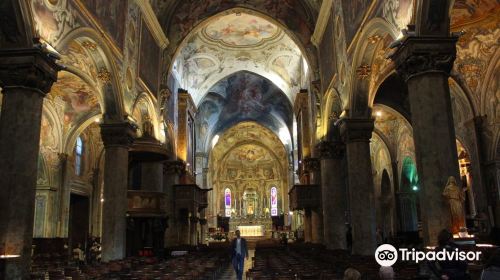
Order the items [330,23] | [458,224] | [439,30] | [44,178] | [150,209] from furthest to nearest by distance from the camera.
Answer: [44,178], [330,23], [150,209], [439,30], [458,224]

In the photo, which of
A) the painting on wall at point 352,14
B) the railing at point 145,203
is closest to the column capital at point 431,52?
the painting on wall at point 352,14

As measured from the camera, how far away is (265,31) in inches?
1190

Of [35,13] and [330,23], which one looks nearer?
[35,13]

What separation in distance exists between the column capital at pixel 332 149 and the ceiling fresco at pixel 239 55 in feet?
31.1

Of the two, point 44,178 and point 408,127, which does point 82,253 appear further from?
point 408,127

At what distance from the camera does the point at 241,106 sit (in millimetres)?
41594

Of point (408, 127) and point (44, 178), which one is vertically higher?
point (408, 127)

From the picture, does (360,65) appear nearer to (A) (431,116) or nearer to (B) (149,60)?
(A) (431,116)

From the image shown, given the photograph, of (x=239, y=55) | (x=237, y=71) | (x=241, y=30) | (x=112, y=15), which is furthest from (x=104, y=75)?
(x=237, y=71)

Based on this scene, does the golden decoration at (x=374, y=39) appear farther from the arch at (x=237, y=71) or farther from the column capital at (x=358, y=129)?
the arch at (x=237, y=71)

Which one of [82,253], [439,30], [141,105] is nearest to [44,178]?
[82,253]

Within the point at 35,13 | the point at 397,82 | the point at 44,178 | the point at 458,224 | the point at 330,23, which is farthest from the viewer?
the point at 44,178

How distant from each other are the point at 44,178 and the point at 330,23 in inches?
627

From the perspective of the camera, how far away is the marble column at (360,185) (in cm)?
1486
